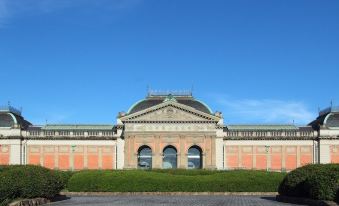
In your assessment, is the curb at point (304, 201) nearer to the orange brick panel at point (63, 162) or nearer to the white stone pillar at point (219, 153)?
the white stone pillar at point (219, 153)

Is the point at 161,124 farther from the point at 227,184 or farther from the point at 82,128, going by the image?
the point at 227,184

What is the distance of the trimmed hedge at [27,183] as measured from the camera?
25875 mm

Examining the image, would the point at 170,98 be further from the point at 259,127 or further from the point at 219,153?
the point at 259,127

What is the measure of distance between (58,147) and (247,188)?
173 ft

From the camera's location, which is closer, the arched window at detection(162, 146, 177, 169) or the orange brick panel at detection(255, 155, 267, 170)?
the arched window at detection(162, 146, 177, 169)

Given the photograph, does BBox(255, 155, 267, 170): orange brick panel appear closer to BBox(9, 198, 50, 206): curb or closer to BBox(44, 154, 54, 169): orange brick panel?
BBox(44, 154, 54, 169): orange brick panel

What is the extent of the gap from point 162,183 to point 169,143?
44378 millimetres

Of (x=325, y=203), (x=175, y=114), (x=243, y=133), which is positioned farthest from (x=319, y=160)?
(x=325, y=203)

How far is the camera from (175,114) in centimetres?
8919

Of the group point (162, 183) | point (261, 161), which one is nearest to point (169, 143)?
point (261, 161)

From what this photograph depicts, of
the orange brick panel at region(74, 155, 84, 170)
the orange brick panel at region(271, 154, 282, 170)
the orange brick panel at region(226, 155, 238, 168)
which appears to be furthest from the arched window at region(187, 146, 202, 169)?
the orange brick panel at region(74, 155, 84, 170)

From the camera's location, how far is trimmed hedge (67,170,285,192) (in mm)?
44406

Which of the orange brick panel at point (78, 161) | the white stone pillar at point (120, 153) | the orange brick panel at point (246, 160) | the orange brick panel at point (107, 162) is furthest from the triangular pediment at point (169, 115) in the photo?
the orange brick panel at point (78, 161)

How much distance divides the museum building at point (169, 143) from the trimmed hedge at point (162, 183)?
139 ft
